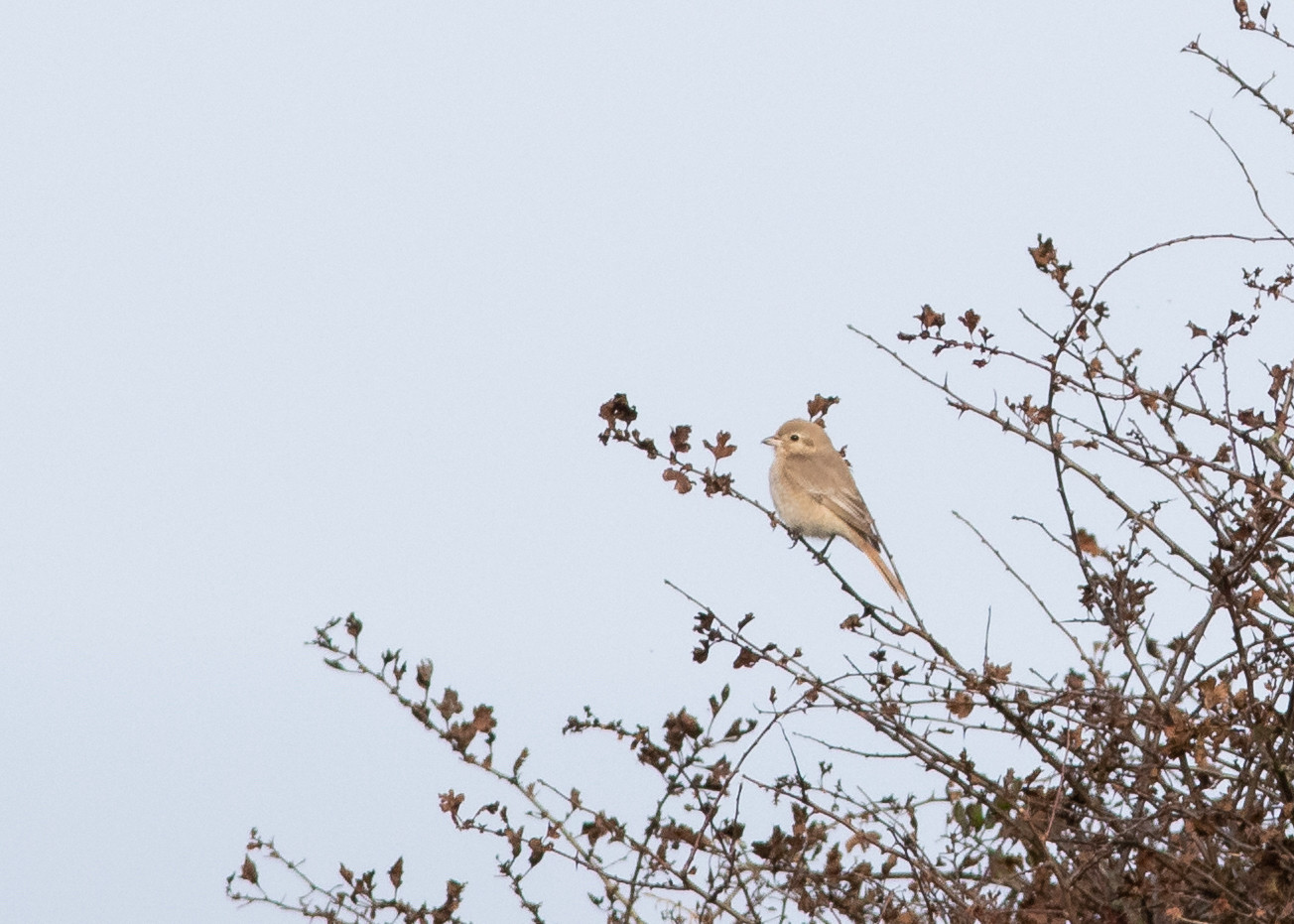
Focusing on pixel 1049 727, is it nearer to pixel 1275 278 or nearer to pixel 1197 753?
pixel 1197 753

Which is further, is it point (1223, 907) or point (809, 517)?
point (809, 517)

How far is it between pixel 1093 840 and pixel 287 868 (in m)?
2.46

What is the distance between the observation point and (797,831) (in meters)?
3.93

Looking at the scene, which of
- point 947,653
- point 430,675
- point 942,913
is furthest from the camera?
point 430,675

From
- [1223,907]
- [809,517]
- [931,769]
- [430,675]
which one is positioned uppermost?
[809,517]

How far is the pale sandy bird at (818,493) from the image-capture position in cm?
789

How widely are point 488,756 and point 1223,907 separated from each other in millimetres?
1945

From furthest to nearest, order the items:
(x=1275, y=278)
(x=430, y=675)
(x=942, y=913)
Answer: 1. (x=1275, y=278)
2. (x=430, y=675)
3. (x=942, y=913)

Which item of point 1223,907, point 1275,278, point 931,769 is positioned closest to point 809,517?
point 1275,278

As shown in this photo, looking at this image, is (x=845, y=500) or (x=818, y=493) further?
(x=818, y=493)

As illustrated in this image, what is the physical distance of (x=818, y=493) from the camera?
8.09m

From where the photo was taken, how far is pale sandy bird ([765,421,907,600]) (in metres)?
7.89

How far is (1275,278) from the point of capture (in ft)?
15.6

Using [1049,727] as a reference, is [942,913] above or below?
below
